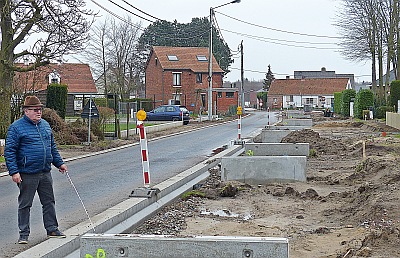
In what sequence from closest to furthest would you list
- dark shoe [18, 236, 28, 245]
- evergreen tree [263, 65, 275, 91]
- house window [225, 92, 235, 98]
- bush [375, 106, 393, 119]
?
dark shoe [18, 236, 28, 245] → bush [375, 106, 393, 119] → house window [225, 92, 235, 98] → evergreen tree [263, 65, 275, 91]

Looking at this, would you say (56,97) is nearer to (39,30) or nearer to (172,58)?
(39,30)

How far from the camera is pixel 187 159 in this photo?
1902 centimetres

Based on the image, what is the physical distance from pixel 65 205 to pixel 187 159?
28.5 ft

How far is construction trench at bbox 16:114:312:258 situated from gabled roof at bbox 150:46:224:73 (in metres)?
61.7

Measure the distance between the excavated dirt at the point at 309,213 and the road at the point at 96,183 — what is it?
129 cm

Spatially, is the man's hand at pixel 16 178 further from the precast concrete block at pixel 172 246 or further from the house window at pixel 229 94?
the house window at pixel 229 94

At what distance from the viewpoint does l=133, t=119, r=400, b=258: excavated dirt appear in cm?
752

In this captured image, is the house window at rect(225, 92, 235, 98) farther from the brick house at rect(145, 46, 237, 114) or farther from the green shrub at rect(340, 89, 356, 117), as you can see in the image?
the green shrub at rect(340, 89, 356, 117)

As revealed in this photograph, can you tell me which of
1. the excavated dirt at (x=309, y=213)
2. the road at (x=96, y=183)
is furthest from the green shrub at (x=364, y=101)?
the excavated dirt at (x=309, y=213)

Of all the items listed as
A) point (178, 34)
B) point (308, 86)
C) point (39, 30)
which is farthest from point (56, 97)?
point (308, 86)

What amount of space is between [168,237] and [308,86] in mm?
105455

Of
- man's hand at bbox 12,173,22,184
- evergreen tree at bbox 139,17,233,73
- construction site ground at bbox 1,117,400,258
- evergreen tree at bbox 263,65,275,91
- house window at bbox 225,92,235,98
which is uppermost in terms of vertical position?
evergreen tree at bbox 139,17,233,73

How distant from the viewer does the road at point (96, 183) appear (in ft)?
28.6

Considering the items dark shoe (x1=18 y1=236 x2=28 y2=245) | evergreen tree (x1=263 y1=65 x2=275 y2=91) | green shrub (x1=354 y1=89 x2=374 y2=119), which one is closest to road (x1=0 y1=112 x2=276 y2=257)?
dark shoe (x1=18 y1=236 x2=28 y2=245)
